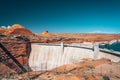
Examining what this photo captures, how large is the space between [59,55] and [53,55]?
3.17 m

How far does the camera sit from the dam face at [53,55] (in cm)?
4081

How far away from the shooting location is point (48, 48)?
54438mm

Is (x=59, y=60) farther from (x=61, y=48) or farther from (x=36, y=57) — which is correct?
(x=36, y=57)

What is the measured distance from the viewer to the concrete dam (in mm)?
33894

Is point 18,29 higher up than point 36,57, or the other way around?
point 18,29

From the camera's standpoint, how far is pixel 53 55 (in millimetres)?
50875

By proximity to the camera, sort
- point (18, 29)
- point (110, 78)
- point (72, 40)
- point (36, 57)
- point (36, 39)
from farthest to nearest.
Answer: point (18, 29) < point (72, 40) < point (36, 39) < point (36, 57) < point (110, 78)

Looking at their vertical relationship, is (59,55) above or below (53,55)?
above

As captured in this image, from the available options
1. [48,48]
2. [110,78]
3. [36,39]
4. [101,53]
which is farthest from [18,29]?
[110,78]

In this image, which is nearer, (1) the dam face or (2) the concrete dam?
(2) the concrete dam

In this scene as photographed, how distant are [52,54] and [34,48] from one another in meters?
11.7

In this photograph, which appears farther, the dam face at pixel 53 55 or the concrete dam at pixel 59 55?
the dam face at pixel 53 55

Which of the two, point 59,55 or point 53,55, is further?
point 53,55

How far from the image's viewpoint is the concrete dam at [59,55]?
3389 centimetres
